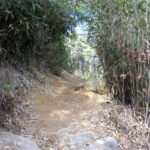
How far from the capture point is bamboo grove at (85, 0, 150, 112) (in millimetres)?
2125

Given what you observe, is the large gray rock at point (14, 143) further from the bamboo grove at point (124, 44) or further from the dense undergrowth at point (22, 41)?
the bamboo grove at point (124, 44)

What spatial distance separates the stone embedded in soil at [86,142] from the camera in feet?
5.78

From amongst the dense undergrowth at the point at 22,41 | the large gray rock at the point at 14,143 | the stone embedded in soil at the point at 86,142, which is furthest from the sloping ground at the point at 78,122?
the dense undergrowth at the point at 22,41

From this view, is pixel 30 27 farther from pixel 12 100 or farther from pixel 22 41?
pixel 12 100

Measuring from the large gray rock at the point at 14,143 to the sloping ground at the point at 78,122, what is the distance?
0.16m

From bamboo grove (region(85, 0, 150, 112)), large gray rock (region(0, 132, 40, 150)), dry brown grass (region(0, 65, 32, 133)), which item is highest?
bamboo grove (region(85, 0, 150, 112))

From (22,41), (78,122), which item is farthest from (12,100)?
(22,41)

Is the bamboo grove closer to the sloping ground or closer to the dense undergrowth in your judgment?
the sloping ground

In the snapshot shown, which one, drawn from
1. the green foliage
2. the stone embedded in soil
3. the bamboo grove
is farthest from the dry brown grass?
the bamboo grove

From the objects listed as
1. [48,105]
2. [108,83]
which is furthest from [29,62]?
[108,83]

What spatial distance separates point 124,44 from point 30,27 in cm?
179

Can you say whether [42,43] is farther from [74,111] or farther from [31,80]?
[74,111]

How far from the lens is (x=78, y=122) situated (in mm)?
2486

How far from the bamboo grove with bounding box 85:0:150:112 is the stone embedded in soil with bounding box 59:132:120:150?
0.60 metres
